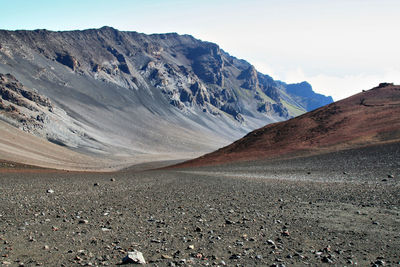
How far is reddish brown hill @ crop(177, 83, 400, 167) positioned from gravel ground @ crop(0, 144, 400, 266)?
23456mm

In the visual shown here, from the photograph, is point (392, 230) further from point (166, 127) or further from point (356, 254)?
point (166, 127)

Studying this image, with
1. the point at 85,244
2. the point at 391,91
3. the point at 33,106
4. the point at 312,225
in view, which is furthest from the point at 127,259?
the point at 33,106

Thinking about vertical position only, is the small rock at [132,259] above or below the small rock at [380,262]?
below

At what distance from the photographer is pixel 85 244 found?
952 cm

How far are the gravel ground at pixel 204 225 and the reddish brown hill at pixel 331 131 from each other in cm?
2346

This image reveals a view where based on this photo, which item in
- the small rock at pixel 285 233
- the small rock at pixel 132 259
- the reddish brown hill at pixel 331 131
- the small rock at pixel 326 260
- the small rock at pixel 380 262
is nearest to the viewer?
the small rock at pixel 132 259

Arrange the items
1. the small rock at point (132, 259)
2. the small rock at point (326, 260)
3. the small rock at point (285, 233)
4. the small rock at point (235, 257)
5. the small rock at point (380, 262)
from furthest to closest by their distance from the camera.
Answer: the small rock at point (285, 233) → the small rock at point (235, 257) → the small rock at point (326, 260) → the small rock at point (380, 262) → the small rock at point (132, 259)

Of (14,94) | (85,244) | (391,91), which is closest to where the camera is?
(85,244)

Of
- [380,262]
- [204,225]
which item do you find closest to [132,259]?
[204,225]

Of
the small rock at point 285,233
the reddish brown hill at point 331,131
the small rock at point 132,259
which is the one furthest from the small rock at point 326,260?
the reddish brown hill at point 331,131

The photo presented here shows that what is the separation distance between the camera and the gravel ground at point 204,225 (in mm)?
8664

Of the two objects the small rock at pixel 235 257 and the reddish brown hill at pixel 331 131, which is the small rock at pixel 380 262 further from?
the reddish brown hill at pixel 331 131

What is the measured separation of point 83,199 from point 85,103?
175 metres

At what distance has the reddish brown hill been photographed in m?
43.5
